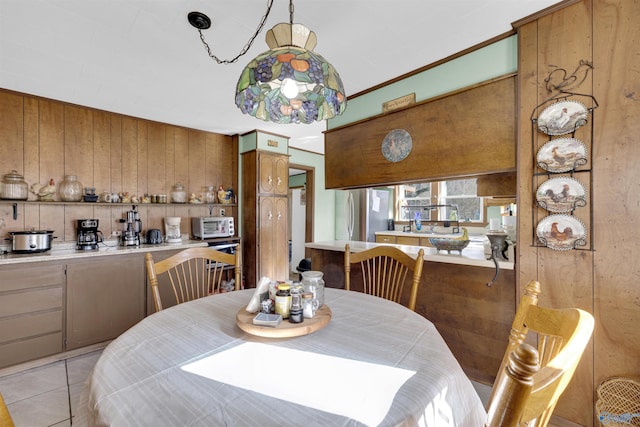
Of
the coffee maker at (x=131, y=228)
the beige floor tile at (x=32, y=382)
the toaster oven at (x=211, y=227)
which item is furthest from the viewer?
the toaster oven at (x=211, y=227)

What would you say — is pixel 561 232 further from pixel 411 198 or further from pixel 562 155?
pixel 411 198

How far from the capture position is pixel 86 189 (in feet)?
9.88

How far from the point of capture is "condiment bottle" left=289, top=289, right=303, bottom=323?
1.07 meters

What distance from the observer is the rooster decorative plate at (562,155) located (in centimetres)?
150

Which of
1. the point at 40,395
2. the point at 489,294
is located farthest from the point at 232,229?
the point at 489,294

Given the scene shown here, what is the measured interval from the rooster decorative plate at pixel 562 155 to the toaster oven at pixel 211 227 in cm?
345

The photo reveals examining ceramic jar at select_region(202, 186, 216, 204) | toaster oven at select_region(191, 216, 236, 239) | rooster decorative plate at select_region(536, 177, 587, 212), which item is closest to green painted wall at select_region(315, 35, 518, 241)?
rooster decorative plate at select_region(536, 177, 587, 212)

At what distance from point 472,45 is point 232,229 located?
11.0ft

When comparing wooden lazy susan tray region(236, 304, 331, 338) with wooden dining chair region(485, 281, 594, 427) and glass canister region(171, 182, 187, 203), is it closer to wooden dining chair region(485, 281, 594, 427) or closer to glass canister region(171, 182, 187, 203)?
wooden dining chair region(485, 281, 594, 427)

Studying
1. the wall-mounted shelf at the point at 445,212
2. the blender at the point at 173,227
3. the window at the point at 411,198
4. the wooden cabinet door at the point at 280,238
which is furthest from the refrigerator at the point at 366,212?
the blender at the point at 173,227

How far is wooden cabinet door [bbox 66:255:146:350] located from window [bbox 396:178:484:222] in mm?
4015

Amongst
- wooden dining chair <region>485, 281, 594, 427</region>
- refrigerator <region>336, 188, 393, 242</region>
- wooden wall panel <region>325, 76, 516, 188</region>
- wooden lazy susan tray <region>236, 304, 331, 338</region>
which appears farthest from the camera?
refrigerator <region>336, 188, 393, 242</region>

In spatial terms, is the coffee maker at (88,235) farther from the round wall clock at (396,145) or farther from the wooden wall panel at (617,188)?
the wooden wall panel at (617,188)

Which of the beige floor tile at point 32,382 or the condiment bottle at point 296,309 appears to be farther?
the beige floor tile at point 32,382
